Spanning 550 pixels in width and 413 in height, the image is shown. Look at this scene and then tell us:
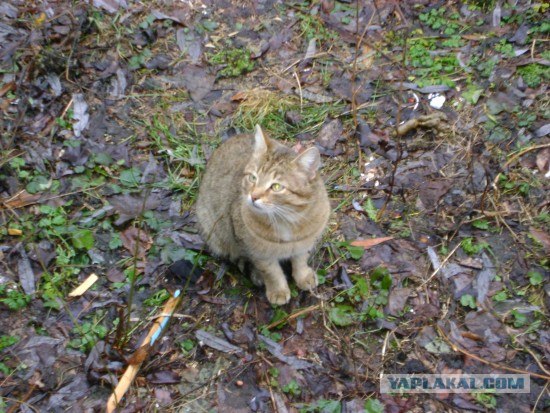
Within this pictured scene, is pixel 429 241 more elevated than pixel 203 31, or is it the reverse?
pixel 203 31

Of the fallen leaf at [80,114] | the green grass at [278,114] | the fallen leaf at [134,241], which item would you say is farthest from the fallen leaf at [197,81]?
the fallen leaf at [134,241]

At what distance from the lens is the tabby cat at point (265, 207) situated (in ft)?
12.0

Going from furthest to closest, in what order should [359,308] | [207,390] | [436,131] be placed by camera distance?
[436,131], [359,308], [207,390]

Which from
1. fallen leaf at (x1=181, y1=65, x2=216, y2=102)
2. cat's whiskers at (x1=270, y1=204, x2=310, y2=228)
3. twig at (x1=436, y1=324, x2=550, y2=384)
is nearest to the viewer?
twig at (x1=436, y1=324, x2=550, y2=384)

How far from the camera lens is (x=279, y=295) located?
13.6 ft

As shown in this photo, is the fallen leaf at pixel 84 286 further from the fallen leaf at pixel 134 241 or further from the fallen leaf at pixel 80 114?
the fallen leaf at pixel 80 114

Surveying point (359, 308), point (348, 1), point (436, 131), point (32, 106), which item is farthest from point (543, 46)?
point (32, 106)

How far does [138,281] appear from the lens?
429 centimetres

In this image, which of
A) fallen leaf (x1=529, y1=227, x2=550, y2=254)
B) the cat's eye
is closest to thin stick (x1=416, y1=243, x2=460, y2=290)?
fallen leaf (x1=529, y1=227, x2=550, y2=254)

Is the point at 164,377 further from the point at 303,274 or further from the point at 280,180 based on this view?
the point at 280,180

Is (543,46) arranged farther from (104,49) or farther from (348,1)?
(104,49)

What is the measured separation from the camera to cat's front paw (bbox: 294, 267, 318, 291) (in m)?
4.20

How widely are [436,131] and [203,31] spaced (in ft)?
9.28

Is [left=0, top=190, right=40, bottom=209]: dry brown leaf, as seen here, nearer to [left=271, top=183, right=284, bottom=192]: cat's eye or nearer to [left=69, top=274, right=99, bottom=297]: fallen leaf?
[left=69, top=274, right=99, bottom=297]: fallen leaf
